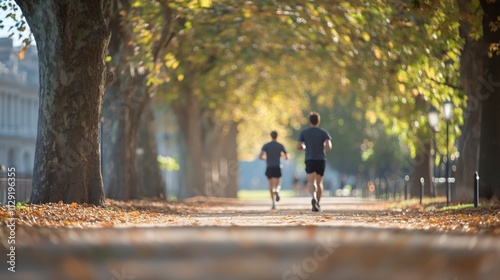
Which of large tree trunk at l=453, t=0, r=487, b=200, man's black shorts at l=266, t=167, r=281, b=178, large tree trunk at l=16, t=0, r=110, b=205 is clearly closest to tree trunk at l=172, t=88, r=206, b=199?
man's black shorts at l=266, t=167, r=281, b=178

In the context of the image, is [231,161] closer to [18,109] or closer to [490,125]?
[490,125]

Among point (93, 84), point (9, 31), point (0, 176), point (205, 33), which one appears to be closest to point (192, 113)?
point (205, 33)

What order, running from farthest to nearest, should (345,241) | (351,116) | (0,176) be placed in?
(351,116) → (0,176) → (345,241)

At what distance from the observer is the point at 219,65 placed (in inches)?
1786

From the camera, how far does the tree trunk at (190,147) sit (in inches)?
1882

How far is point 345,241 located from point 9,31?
15.7m

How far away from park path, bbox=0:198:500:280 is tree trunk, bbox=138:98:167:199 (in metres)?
24.5

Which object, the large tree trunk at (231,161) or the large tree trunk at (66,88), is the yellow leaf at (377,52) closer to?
the large tree trunk at (66,88)

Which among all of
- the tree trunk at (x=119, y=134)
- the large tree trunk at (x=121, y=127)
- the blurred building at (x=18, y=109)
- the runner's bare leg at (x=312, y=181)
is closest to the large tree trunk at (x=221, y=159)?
the large tree trunk at (x=121, y=127)

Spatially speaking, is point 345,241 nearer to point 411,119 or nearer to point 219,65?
point 411,119

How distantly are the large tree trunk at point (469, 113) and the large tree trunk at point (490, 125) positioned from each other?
26.7 inches

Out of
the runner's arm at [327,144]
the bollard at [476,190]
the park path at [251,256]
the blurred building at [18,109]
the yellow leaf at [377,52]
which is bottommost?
the park path at [251,256]

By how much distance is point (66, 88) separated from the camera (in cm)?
2205

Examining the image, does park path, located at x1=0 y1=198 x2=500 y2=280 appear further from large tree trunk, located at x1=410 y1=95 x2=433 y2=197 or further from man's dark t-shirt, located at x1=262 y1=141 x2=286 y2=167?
large tree trunk, located at x1=410 y1=95 x2=433 y2=197
